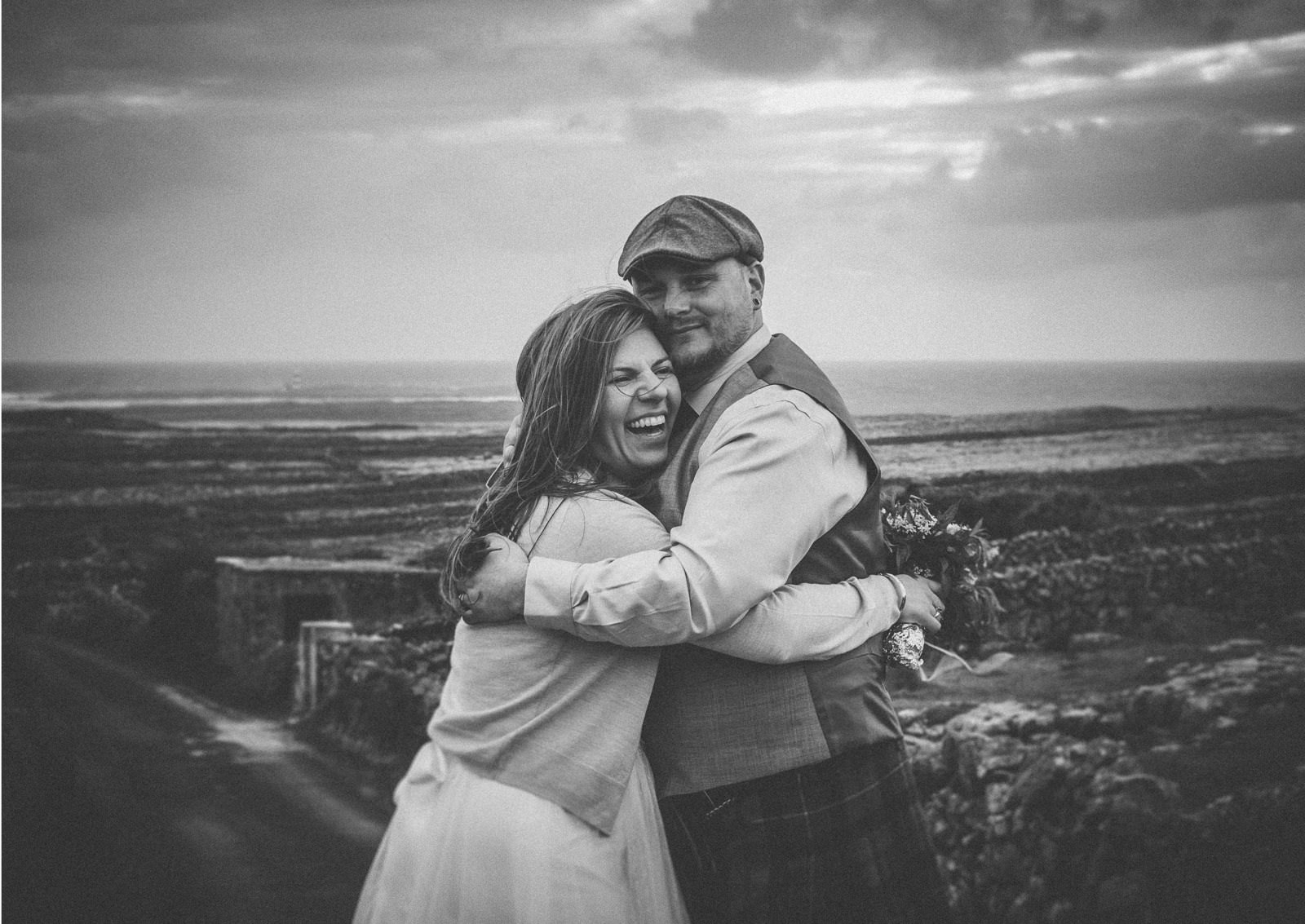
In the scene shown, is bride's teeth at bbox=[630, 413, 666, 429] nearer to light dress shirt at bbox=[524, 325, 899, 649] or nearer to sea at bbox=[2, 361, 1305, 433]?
light dress shirt at bbox=[524, 325, 899, 649]

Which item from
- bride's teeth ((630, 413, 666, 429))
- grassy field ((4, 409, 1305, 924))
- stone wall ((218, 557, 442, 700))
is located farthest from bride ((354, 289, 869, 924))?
stone wall ((218, 557, 442, 700))

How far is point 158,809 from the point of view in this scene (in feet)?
27.1

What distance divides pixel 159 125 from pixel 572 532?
9554 millimetres

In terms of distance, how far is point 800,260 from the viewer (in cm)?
901

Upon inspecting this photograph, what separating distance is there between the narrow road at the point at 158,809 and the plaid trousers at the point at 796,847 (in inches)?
184

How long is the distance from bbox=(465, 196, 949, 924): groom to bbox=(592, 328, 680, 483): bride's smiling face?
0.08 meters

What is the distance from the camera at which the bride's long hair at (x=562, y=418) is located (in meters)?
2.55

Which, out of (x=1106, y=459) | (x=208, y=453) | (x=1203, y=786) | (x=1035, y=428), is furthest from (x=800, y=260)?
(x=208, y=453)

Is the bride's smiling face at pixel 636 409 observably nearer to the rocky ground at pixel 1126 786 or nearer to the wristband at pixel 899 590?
the wristband at pixel 899 590

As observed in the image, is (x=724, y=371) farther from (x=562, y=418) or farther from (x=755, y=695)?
(x=755, y=695)

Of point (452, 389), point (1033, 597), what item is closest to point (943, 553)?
point (1033, 597)

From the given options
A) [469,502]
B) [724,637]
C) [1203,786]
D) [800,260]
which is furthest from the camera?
[469,502]

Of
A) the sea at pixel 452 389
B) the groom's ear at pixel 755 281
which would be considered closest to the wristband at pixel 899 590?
the groom's ear at pixel 755 281

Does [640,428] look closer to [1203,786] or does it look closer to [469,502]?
[1203,786]
